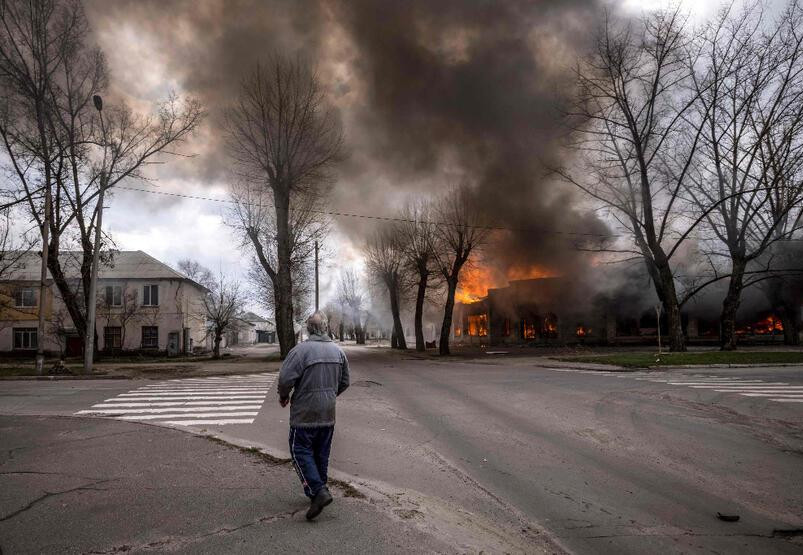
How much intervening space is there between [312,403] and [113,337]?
38748 millimetres

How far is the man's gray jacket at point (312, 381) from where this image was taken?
3.99 metres

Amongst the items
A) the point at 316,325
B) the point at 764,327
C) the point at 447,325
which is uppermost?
the point at 316,325

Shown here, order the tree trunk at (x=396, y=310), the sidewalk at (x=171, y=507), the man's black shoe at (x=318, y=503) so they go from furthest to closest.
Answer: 1. the tree trunk at (x=396, y=310)
2. the man's black shoe at (x=318, y=503)
3. the sidewalk at (x=171, y=507)

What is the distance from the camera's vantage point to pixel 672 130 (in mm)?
24484

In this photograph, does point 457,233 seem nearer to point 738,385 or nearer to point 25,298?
point 738,385

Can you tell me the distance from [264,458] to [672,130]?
26.2 metres

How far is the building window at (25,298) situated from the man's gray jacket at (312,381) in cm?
4107

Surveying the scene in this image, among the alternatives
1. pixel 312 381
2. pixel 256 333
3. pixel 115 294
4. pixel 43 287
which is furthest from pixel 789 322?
pixel 256 333

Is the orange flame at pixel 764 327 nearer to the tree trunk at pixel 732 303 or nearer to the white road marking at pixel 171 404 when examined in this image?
the tree trunk at pixel 732 303

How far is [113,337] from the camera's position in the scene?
3641 centimetres

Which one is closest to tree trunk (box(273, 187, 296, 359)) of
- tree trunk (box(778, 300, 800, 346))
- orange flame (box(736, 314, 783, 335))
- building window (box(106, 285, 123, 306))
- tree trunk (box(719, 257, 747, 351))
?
building window (box(106, 285, 123, 306))

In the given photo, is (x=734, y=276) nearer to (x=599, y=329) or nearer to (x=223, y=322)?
(x=599, y=329)

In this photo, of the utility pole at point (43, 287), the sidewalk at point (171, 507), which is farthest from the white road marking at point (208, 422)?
the utility pole at point (43, 287)

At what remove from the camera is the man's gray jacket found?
157 inches
